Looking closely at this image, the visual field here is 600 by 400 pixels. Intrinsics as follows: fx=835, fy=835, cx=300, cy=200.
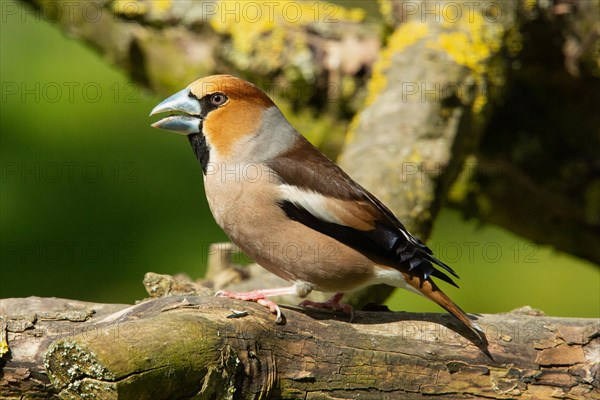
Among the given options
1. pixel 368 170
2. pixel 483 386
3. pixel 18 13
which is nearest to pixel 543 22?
pixel 368 170

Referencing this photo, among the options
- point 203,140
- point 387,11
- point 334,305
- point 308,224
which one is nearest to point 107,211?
point 387,11

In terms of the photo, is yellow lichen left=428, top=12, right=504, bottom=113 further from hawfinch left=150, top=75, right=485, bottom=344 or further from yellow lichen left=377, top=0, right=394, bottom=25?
hawfinch left=150, top=75, right=485, bottom=344

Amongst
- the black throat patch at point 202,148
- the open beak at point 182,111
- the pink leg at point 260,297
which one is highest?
the open beak at point 182,111

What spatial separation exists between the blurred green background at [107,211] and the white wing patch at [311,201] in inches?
113

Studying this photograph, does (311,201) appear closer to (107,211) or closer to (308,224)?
(308,224)

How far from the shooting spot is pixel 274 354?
2895 mm

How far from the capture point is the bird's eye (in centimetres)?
363

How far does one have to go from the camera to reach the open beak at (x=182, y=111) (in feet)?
11.8

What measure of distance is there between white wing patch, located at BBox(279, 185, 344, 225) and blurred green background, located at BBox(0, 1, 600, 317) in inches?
113

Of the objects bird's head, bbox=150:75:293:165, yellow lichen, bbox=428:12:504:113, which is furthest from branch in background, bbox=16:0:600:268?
bird's head, bbox=150:75:293:165

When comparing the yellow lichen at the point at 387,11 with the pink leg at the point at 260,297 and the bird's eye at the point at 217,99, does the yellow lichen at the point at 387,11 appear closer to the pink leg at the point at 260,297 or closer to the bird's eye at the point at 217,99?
the bird's eye at the point at 217,99

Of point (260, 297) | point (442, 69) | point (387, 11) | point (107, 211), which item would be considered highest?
point (387, 11)

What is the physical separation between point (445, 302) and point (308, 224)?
0.64m

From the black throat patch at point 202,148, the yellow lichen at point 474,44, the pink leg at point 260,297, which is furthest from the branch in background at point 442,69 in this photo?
the pink leg at point 260,297
